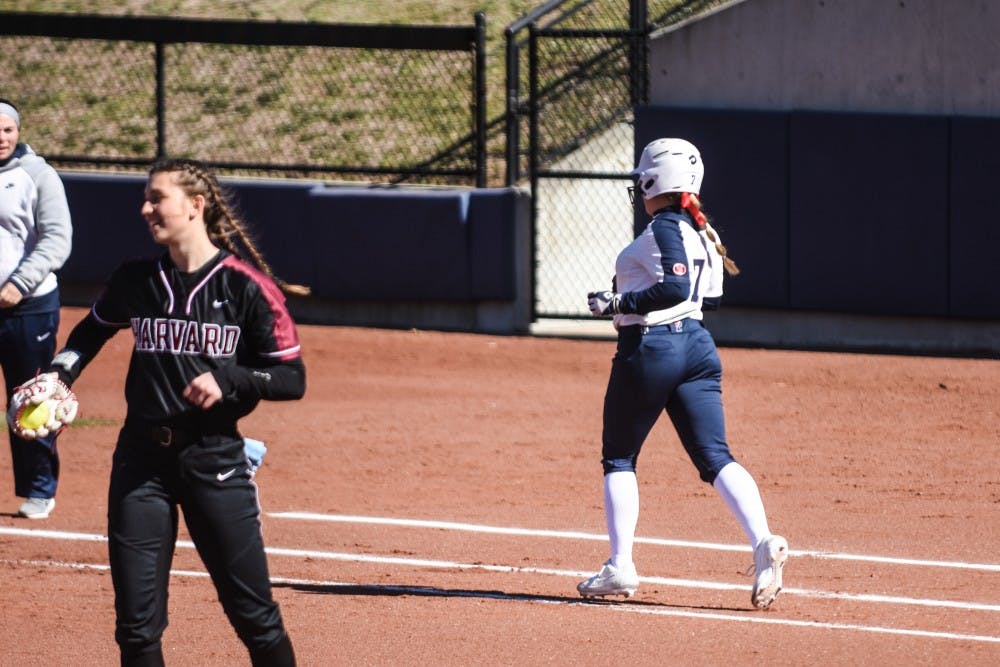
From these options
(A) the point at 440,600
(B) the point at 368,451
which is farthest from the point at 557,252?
(A) the point at 440,600

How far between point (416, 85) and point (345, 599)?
16137 millimetres

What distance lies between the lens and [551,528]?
912 cm

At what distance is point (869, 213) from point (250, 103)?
11.3 m

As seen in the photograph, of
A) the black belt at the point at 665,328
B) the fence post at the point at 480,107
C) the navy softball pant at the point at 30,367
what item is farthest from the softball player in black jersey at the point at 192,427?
the fence post at the point at 480,107

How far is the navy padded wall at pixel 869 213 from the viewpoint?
1486cm

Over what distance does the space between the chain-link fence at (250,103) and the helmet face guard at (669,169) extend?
39.9 feet

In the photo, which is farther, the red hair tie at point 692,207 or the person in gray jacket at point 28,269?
the person in gray jacket at point 28,269

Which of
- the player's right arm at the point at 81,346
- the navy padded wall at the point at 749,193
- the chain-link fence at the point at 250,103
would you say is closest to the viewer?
the player's right arm at the point at 81,346

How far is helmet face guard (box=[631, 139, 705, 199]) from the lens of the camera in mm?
7195

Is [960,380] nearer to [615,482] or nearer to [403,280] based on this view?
[403,280]

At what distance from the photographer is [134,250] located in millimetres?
17750

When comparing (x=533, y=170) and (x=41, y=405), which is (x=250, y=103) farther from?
(x=41, y=405)

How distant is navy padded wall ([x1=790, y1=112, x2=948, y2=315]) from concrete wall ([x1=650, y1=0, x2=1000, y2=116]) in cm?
35

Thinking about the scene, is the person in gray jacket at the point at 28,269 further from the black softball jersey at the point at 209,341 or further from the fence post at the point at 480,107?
the fence post at the point at 480,107
